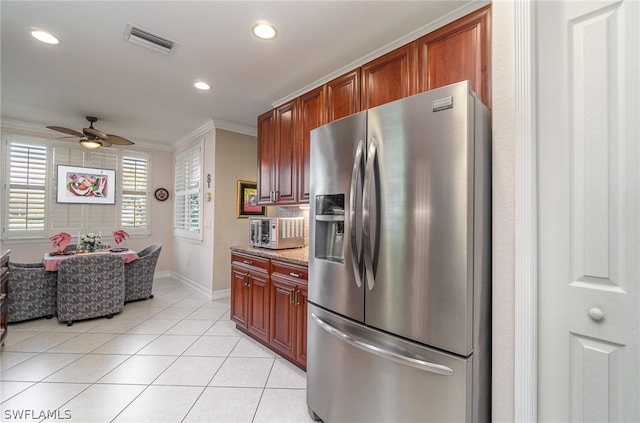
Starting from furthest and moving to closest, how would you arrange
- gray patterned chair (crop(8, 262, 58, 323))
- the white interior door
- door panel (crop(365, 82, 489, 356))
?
gray patterned chair (crop(8, 262, 58, 323)) → door panel (crop(365, 82, 489, 356)) → the white interior door

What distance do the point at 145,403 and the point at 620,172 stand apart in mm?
2873

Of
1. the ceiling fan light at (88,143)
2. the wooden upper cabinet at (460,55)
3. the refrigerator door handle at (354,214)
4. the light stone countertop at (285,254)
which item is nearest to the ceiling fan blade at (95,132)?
the ceiling fan light at (88,143)

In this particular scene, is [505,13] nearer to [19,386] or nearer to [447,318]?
[447,318]

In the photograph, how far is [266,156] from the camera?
328 cm

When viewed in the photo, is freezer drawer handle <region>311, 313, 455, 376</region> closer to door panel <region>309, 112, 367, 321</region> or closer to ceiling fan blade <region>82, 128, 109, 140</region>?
door panel <region>309, 112, 367, 321</region>

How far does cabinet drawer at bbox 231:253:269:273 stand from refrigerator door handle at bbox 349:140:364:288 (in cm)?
134

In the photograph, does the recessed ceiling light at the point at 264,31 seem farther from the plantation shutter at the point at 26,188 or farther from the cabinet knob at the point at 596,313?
the plantation shutter at the point at 26,188

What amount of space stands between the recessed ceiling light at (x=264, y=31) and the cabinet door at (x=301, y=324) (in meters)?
1.98

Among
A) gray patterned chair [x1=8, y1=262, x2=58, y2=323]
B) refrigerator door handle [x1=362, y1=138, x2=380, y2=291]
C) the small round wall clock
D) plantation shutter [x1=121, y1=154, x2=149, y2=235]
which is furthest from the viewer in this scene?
the small round wall clock

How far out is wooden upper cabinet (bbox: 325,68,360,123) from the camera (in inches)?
90.9

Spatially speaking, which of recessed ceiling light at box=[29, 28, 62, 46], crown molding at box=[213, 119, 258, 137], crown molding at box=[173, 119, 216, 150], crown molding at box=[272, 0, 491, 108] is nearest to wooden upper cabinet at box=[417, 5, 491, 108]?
crown molding at box=[272, 0, 491, 108]

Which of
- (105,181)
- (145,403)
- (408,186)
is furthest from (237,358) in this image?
(105,181)

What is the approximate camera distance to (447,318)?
3.84ft

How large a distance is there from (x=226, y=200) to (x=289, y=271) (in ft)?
8.07
